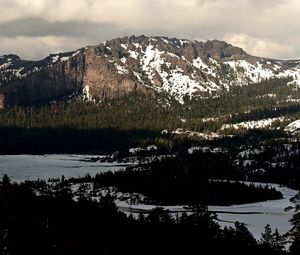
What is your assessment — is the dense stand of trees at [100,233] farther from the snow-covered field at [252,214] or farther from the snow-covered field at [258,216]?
the snow-covered field at [252,214]

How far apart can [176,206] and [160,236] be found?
4140 inches

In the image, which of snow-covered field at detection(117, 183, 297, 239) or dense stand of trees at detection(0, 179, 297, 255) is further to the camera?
snow-covered field at detection(117, 183, 297, 239)

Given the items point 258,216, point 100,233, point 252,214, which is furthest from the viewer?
point 252,214

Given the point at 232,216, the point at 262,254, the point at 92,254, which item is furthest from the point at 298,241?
the point at 232,216

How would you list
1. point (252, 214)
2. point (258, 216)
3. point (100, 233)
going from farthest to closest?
point (252, 214), point (258, 216), point (100, 233)

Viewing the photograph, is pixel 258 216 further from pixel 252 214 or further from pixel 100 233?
pixel 100 233

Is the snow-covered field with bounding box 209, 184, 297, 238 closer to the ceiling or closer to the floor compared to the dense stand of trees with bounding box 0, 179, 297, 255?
closer to the floor

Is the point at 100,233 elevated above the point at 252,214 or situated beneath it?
elevated above

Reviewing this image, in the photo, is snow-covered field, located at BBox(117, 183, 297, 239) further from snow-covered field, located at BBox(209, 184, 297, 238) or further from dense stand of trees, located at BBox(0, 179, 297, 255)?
dense stand of trees, located at BBox(0, 179, 297, 255)

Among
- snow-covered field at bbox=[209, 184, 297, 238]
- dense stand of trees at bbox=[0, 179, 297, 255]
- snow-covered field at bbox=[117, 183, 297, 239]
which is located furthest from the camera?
snow-covered field at bbox=[117, 183, 297, 239]

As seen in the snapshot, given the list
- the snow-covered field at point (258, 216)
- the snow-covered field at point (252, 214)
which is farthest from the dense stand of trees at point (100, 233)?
the snow-covered field at point (252, 214)

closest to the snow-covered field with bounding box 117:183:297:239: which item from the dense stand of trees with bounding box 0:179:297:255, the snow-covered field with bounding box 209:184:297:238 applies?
the snow-covered field with bounding box 209:184:297:238

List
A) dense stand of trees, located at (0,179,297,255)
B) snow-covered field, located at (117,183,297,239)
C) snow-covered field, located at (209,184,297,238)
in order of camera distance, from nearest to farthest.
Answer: dense stand of trees, located at (0,179,297,255), snow-covered field, located at (209,184,297,238), snow-covered field, located at (117,183,297,239)

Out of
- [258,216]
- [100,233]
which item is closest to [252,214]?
[258,216]
